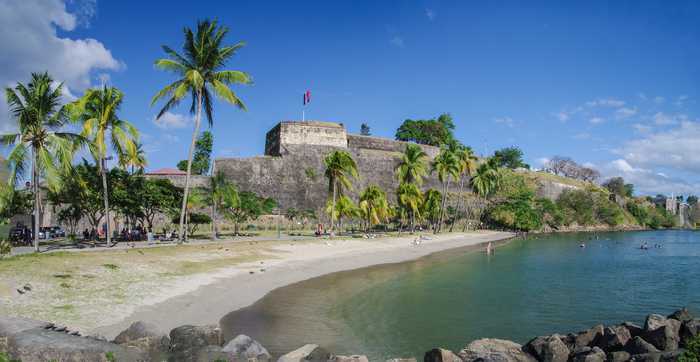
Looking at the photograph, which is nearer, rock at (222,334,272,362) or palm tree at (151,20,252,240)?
rock at (222,334,272,362)

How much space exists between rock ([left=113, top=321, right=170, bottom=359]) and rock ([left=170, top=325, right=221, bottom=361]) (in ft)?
0.75

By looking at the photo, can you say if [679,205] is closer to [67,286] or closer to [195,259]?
[195,259]

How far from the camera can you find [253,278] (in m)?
23.2

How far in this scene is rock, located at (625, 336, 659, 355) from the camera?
11.3 m

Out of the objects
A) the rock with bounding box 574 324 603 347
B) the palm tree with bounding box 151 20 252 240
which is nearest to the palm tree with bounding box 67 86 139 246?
the palm tree with bounding box 151 20 252 240

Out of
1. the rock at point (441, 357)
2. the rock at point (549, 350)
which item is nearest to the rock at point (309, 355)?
the rock at point (441, 357)

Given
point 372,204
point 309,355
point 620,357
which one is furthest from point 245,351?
point 372,204

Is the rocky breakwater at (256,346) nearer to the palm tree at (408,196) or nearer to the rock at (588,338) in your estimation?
the rock at (588,338)

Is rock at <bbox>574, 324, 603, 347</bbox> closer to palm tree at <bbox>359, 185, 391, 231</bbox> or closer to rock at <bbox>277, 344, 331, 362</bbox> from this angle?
rock at <bbox>277, 344, 331, 362</bbox>

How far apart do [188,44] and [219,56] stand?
6.54 ft

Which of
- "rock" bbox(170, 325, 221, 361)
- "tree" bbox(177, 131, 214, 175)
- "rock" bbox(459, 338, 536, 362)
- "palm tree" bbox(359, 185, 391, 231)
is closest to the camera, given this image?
"rock" bbox(459, 338, 536, 362)

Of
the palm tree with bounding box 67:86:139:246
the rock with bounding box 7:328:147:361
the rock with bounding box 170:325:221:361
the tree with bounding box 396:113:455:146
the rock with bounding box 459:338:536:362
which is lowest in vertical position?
the rock with bounding box 459:338:536:362

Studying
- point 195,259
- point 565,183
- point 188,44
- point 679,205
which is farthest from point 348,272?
point 679,205

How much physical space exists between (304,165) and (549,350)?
189 ft
